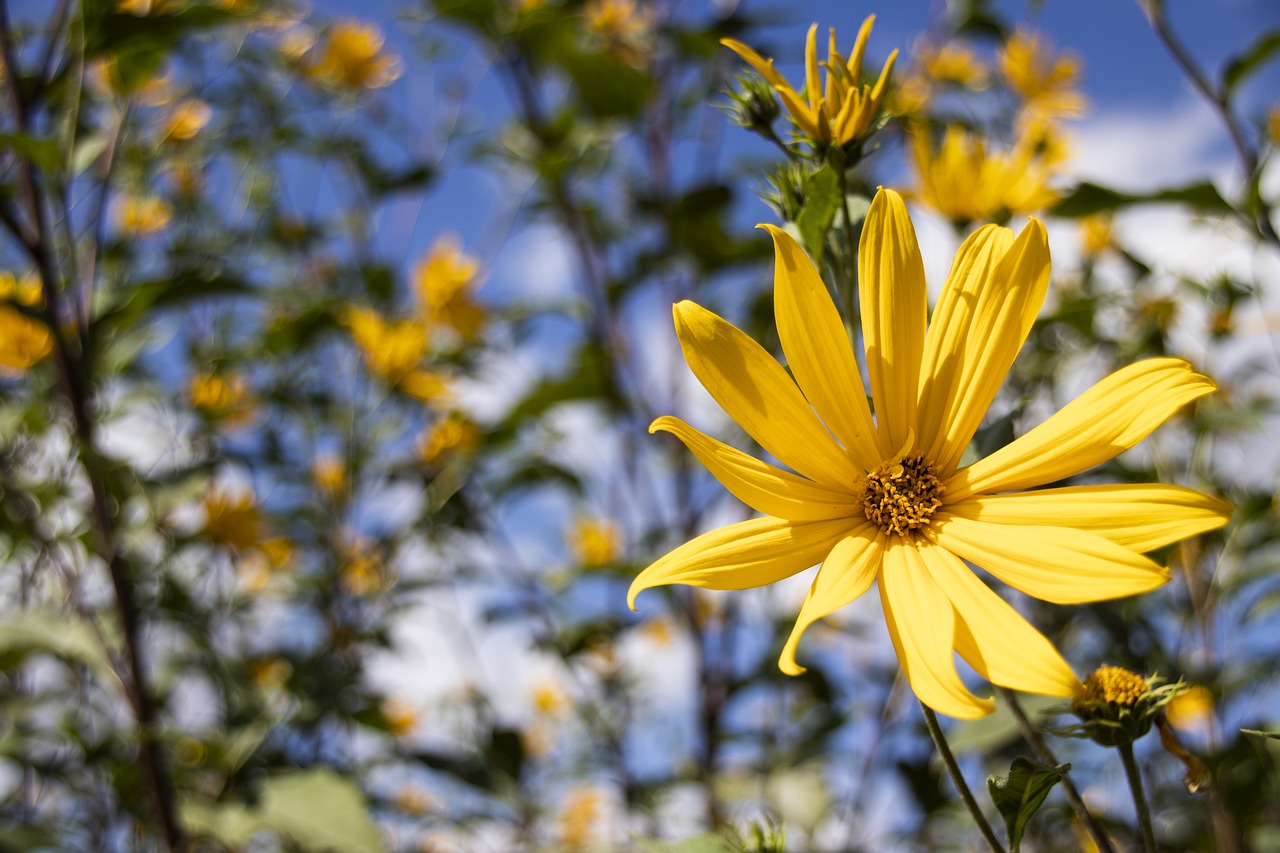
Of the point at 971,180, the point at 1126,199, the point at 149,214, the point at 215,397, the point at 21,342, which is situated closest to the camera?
the point at 1126,199

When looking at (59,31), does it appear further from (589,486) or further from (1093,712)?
(1093,712)

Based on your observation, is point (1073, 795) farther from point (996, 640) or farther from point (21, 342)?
point (21, 342)

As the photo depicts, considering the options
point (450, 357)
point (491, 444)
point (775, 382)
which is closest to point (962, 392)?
point (775, 382)

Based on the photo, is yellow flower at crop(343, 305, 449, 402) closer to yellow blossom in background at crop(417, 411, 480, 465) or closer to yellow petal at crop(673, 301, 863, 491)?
yellow blossom in background at crop(417, 411, 480, 465)

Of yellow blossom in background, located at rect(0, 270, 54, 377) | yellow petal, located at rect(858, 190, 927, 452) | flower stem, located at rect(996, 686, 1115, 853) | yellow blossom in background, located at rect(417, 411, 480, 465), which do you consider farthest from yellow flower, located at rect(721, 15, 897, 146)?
yellow blossom in background, located at rect(0, 270, 54, 377)

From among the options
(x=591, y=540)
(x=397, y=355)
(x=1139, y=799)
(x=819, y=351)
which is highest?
(x=819, y=351)

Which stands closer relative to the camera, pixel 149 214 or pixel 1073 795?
pixel 1073 795

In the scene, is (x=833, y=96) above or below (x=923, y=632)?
above

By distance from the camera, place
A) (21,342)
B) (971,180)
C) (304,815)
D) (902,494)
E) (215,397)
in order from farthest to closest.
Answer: (215,397), (21,342), (971,180), (304,815), (902,494)

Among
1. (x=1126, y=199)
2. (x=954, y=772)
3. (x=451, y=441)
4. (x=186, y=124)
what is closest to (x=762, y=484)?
(x=954, y=772)
